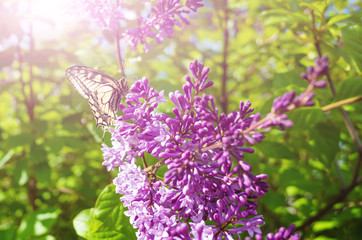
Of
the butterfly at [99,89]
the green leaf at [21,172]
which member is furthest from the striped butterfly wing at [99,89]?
the green leaf at [21,172]

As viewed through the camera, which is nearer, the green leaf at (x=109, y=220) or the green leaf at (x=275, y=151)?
the green leaf at (x=109, y=220)

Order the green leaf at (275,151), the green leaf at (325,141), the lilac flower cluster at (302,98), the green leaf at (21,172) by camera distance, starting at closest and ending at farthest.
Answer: the lilac flower cluster at (302,98) → the green leaf at (325,141) → the green leaf at (275,151) → the green leaf at (21,172)

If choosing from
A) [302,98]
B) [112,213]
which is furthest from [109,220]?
[302,98]

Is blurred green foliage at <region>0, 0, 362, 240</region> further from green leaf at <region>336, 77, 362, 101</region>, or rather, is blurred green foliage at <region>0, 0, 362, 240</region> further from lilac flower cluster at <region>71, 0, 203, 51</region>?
lilac flower cluster at <region>71, 0, 203, 51</region>

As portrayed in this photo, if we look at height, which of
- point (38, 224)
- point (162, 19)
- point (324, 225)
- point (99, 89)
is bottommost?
point (324, 225)

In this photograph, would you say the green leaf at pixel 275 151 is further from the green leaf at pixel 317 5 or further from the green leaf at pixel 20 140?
the green leaf at pixel 20 140

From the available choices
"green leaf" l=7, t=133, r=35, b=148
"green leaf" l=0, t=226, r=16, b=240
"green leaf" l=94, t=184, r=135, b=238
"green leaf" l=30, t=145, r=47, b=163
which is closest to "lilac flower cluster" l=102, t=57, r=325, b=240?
"green leaf" l=94, t=184, r=135, b=238

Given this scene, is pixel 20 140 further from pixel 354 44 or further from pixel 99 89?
pixel 354 44
